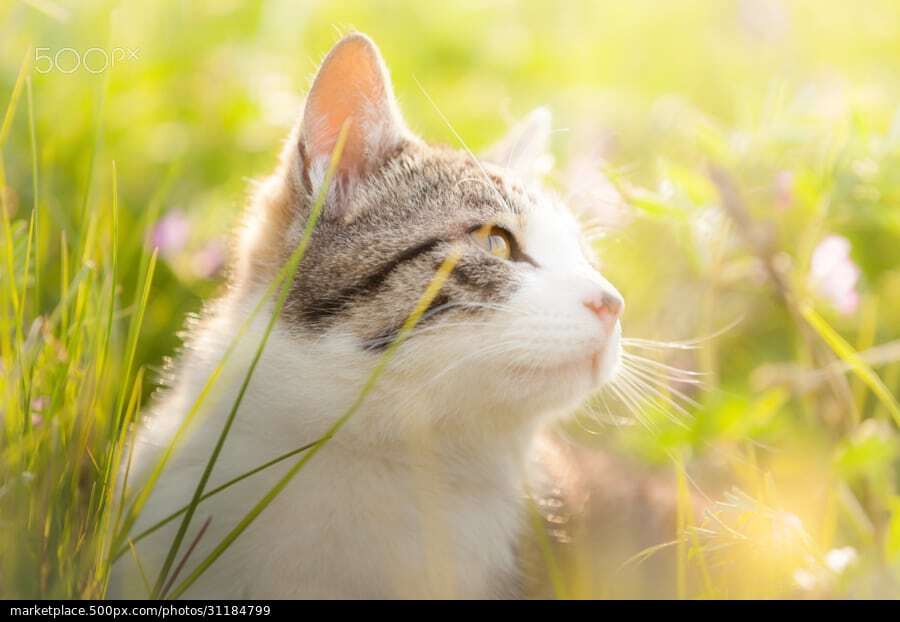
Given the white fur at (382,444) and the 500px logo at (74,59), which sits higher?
the 500px logo at (74,59)

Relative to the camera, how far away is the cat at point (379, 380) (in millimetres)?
1743

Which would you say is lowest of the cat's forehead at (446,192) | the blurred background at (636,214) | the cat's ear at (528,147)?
the blurred background at (636,214)

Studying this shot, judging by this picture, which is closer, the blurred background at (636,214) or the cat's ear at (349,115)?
the blurred background at (636,214)

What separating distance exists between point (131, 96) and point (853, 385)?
2.91 m

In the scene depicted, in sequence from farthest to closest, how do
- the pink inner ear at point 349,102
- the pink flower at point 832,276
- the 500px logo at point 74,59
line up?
the 500px logo at point 74,59 → the pink flower at point 832,276 → the pink inner ear at point 349,102

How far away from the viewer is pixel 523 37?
551 cm

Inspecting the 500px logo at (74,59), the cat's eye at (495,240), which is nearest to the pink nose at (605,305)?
the cat's eye at (495,240)

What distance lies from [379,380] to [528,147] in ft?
3.11

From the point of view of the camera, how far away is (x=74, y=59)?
11.4ft

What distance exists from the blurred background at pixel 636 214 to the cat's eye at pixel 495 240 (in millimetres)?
308

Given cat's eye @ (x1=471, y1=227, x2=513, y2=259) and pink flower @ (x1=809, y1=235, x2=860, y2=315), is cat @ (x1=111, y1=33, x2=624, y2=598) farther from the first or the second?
pink flower @ (x1=809, y1=235, x2=860, y2=315)

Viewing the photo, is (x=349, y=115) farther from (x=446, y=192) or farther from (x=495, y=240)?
(x=495, y=240)

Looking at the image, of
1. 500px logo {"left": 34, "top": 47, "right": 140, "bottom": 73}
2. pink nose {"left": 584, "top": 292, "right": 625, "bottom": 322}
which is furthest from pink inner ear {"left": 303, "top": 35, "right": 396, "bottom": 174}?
500px logo {"left": 34, "top": 47, "right": 140, "bottom": 73}

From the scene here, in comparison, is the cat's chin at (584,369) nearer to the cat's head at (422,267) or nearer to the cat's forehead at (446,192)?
the cat's head at (422,267)
